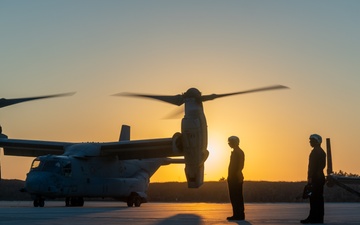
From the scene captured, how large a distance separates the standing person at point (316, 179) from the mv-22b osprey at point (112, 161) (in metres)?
11.2

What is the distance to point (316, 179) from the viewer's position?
14.1 meters

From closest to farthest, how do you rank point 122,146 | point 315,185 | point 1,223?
point 1,223, point 315,185, point 122,146

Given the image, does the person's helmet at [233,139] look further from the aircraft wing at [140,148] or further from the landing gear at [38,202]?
the landing gear at [38,202]

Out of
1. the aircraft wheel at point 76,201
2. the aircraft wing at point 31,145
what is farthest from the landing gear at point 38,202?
the aircraft wing at point 31,145

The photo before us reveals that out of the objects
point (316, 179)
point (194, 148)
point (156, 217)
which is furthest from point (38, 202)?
point (316, 179)

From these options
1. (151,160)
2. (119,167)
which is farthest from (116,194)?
(151,160)

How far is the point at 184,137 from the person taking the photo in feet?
93.8

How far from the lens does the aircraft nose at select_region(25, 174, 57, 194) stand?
29594 mm

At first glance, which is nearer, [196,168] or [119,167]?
[196,168]

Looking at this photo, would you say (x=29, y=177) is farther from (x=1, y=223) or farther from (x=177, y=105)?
(x=1, y=223)

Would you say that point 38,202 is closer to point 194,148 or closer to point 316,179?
point 194,148

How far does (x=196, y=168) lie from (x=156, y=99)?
406cm

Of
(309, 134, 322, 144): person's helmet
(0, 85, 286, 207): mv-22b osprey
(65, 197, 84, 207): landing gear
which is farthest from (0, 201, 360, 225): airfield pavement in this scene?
(65, 197, 84, 207): landing gear

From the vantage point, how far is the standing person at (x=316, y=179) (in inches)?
545
